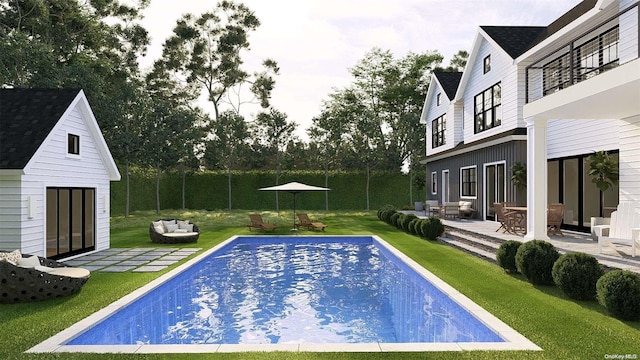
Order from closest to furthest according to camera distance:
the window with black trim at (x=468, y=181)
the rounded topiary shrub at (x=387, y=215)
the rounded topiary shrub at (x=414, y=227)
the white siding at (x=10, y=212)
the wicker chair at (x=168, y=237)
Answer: the white siding at (x=10, y=212), the wicker chair at (x=168, y=237), the rounded topiary shrub at (x=414, y=227), the window with black trim at (x=468, y=181), the rounded topiary shrub at (x=387, y=215)

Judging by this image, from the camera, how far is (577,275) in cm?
789

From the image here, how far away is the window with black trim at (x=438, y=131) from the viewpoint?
26859 millimetres

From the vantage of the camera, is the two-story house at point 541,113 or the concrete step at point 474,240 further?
the concrete step at point 474,240

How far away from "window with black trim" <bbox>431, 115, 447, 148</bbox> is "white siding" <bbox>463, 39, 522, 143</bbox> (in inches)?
139

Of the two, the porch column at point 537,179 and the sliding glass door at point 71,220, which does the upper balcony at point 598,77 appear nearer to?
the porch column at point 537,179

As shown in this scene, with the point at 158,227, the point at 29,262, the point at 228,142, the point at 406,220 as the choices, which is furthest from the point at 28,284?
the point at 228,142

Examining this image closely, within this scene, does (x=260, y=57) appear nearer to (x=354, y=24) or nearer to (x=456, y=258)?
(x=354, y=24)

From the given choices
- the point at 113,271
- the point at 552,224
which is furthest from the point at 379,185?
the point at 113,271

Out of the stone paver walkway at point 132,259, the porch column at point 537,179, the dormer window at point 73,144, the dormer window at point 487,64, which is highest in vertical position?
the dormer window at point 487,64

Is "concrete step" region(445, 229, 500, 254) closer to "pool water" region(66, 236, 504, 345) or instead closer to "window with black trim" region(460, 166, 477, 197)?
"pool water" region(66, 236, 504, 345)

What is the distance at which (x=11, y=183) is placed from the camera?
35.8 ft

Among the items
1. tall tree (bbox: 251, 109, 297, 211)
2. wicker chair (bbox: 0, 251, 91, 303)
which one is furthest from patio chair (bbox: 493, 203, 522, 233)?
tall tree (bbox: 251, 109, 297, 211)

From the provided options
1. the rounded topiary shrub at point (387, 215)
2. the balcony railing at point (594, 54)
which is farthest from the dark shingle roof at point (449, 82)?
the balcony railing at point (594, 54)

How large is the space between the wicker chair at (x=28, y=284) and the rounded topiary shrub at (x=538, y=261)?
29.3ft
